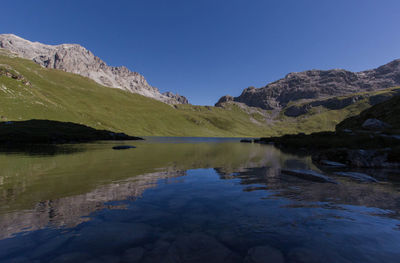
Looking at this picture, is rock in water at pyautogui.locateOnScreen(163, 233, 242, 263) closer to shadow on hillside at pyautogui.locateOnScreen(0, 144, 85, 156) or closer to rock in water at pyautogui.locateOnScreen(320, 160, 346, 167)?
rock in water at pyautogui.locateOnScreen(320, 160, 346, 167)

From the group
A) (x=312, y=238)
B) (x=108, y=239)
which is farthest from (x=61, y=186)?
(x=312, y=238)

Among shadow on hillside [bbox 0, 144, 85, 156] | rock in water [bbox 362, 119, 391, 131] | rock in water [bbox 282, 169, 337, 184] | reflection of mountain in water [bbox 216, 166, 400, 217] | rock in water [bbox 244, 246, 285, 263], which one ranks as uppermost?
rock in water [bbox 362, 119, 391, 131]

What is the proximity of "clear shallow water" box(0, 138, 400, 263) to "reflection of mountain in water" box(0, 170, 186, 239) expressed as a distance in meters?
0.04

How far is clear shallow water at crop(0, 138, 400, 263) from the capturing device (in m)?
6.23

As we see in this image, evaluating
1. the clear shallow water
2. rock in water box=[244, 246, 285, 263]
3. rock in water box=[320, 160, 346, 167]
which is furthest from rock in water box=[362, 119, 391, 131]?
rock in water box=[244, 246, 285, 263]

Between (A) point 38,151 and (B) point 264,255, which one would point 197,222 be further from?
(A) point 38,151

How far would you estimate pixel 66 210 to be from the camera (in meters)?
9.80

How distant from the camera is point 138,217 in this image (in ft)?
29.9

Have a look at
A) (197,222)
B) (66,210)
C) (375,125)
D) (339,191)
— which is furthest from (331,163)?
(375,125)

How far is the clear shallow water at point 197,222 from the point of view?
6230 mm

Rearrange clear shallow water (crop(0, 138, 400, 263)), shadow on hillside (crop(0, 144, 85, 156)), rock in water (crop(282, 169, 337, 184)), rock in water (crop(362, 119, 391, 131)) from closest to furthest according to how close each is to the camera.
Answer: clear shallow water (crop(0, 138, 400, 263))
rock in water (crop(282, 169, 337, 184))
shadow on hillside (crop(0, 144, 85, 156))
rock in water (crop(362, 119, 391, 131))

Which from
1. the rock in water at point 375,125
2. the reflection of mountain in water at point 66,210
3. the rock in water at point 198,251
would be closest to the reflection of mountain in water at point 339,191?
the rock in water at point 198,251

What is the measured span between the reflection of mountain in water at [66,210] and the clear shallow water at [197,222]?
4cm

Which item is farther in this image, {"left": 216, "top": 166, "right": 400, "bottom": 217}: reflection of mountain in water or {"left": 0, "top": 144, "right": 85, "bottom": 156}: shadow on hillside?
{"left": 0, "top": 144, "right": 85, "bottom": 156}: shadow on hillside
